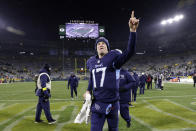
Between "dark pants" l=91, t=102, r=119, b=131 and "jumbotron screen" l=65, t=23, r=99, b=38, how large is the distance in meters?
37.3

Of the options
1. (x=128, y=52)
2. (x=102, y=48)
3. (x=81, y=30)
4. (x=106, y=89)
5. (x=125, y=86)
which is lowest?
(x=125, y=86)

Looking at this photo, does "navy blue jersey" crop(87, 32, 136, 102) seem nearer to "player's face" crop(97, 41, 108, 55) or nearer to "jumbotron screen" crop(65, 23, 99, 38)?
"player's face" crop(97, 41, 108, 55)

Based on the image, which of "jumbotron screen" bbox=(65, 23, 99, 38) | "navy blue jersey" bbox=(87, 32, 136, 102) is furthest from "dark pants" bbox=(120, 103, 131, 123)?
"jumbotron screen" bbox=(65, 23, 99, 38)

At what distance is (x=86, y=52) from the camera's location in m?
60.4

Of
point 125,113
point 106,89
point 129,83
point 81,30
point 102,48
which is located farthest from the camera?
point 81,30

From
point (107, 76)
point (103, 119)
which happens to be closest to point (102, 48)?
point (107, 76)

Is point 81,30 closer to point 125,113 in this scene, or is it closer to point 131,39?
point 125,113

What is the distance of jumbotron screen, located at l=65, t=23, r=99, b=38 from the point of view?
38.5m

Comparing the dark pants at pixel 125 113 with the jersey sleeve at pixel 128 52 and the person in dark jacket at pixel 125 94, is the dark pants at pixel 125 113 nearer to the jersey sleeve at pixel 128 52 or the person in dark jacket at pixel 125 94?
the person in dark jacket at pixel 125 94

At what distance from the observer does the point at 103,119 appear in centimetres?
234

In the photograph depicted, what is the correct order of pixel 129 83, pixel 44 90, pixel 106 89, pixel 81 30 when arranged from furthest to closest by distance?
1. pixel 81 30
2. pixel 44 90
3. pixel 129 83
4. pixel 106 89

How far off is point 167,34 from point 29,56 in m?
52.2

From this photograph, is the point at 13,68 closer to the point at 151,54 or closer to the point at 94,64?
the point at 151,54

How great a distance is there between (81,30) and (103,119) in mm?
38267
